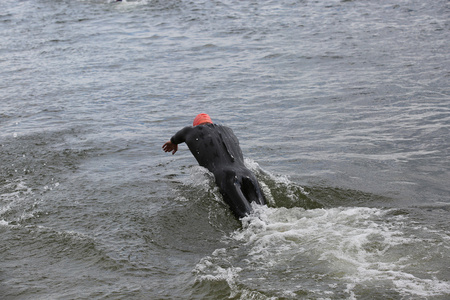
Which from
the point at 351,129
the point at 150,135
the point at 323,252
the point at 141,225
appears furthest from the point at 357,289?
the point at 150,135

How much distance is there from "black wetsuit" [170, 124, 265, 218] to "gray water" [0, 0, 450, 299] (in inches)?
9.2

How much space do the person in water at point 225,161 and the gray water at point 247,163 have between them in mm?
232

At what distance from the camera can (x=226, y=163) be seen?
20.9 ft

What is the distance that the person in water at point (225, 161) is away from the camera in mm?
5977

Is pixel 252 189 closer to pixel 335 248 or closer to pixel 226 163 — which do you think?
pixel 226 163

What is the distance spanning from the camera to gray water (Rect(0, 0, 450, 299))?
4.57 metres

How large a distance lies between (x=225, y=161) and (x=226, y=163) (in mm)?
41

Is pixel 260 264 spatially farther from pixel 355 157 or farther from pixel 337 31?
pixel 337 31

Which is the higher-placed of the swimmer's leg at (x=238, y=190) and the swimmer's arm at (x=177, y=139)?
the swimmer's arm at (x=177, y=139)

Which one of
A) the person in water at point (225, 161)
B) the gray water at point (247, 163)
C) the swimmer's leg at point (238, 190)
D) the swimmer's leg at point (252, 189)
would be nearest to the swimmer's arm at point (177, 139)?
the person in water at point (225, 161)

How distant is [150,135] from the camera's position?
8.91m

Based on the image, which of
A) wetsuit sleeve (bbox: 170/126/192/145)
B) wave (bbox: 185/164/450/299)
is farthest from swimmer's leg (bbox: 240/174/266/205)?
wetsuit sleeve (bbox: 170/126/192/145)

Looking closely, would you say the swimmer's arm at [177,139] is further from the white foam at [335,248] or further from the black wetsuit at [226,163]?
the white foam at [335,248]

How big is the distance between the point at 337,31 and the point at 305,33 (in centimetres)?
99
